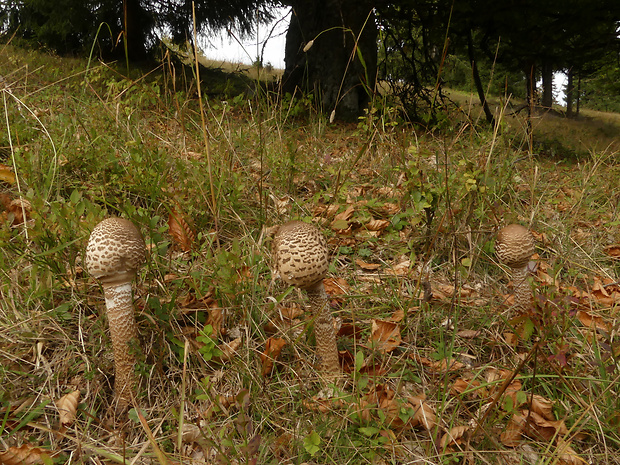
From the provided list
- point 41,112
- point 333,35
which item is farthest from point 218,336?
point 333,35

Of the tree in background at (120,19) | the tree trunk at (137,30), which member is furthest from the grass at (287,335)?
the tree trunk at (137,30)

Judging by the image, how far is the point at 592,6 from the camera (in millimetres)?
5223

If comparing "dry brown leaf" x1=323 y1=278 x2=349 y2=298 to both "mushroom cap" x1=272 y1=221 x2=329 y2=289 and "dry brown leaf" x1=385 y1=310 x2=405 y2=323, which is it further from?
"mushroom cap" x1=272 y1=221 x2=329 y2=289

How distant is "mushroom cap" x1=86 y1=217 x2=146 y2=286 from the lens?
1.45m

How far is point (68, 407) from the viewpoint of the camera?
64.3 inches

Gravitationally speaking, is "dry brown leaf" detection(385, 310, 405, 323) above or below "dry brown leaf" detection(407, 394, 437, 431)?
above

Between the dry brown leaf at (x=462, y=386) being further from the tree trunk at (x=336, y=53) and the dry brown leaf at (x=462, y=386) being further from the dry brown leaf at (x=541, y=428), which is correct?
the tree trunk at (x=336, y=53)

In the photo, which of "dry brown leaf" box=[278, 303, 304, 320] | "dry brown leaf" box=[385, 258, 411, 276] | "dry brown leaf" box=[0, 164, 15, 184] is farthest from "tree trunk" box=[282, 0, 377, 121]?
"dry brown leaf" box=[278, 303, 304, 320]

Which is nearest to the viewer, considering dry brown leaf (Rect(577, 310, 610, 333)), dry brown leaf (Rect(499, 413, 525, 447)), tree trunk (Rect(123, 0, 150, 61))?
dry brown leaf (Rect(499, 413, 525, 447))

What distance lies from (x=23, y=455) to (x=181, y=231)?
51.6 inches

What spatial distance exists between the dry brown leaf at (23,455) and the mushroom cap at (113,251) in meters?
0.63

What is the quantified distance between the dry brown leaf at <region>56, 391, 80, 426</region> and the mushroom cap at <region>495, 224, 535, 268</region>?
1957mm

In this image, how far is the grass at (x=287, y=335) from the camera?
1523mm

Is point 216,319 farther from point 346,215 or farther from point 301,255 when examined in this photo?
point 346,215
